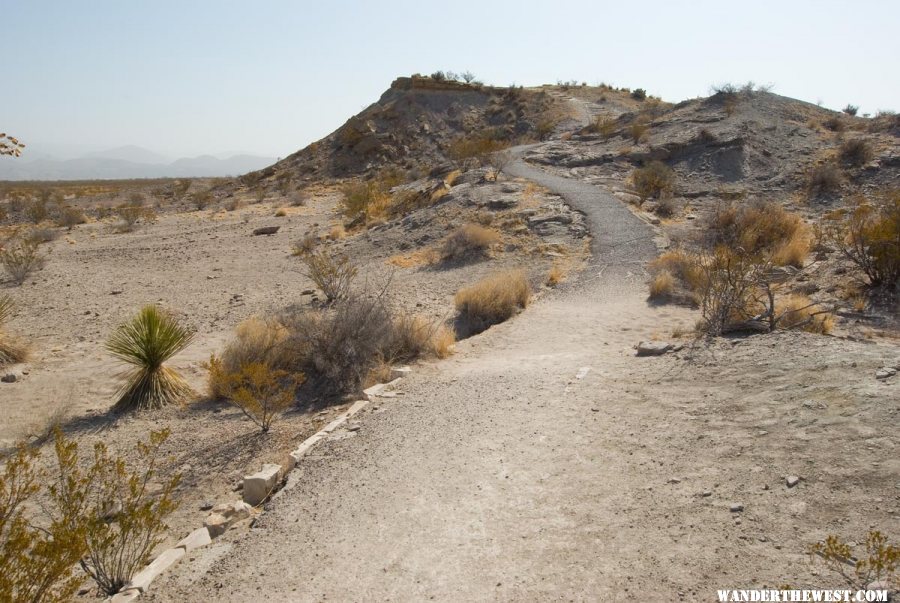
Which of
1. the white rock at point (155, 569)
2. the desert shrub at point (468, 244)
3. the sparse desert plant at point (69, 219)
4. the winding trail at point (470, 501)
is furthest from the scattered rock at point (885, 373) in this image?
the sparse desert plant at point (69, 219)

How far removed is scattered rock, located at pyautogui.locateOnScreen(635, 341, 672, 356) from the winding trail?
34 centimetres

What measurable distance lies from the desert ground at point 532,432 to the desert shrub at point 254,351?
0.51 m

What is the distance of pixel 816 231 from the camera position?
12320mm

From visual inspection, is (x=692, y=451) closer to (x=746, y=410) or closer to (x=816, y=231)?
(x=746, y=410)

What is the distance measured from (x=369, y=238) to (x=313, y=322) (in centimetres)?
1031

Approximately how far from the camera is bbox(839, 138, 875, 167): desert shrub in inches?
771

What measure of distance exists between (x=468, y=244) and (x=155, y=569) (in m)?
11.8

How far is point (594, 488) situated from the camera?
431cm

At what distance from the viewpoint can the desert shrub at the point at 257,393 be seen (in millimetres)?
6548

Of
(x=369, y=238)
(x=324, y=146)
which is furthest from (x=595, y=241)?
(x=324, y=146)

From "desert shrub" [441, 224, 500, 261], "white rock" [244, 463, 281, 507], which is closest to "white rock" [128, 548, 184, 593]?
"white rock" [244, 463, 281, 507]

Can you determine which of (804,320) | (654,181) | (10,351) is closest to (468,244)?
(804,320)

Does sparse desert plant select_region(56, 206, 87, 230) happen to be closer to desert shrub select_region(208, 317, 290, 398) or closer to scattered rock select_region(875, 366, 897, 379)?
desert shrub select_region(208, 317, 290, 398)

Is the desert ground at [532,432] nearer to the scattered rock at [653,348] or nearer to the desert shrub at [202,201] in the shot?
the scattered rock at [653,348]
